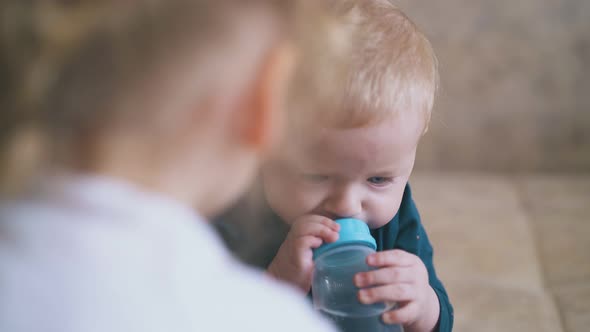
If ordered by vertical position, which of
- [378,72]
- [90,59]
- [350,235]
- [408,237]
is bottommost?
[408,237]

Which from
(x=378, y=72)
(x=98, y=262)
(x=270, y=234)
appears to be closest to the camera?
(x=98, y=262)

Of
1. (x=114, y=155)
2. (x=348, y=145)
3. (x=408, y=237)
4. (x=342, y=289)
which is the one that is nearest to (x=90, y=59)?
(x=114, y=155)

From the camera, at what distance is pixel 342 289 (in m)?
0.78

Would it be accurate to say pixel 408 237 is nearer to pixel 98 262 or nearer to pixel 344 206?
pixel 344 206

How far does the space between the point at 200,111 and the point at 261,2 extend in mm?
83

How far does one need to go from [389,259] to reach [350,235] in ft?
0.18

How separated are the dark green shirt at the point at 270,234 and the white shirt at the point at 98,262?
377mm

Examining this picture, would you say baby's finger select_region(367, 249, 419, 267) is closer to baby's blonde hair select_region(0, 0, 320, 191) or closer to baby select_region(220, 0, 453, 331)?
baby select_region(220, 0, 453, 331)

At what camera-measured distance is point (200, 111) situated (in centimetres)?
48

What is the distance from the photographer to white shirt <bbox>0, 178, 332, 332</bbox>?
439 mm

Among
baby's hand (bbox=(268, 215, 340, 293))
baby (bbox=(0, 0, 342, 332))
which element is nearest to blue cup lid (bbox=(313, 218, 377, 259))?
baby's hand (bbox=(268, 215, 340, 293))

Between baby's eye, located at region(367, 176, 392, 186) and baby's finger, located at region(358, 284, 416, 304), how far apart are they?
0.35 feet

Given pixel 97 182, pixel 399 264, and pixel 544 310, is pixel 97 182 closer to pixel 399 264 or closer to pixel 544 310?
pixel 399 264

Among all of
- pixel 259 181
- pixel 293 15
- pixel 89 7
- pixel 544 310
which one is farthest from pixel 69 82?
pixel 544 310
